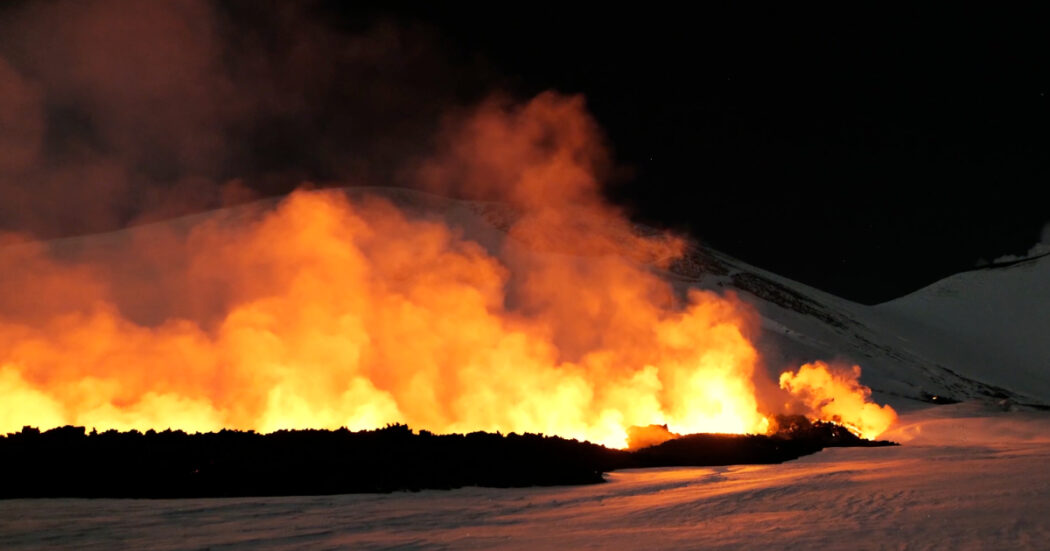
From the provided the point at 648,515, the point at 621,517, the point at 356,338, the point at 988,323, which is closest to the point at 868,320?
the point at 988,323

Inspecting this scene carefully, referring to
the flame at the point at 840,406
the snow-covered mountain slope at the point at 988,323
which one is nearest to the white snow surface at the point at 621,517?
the flame at the point at 840,406

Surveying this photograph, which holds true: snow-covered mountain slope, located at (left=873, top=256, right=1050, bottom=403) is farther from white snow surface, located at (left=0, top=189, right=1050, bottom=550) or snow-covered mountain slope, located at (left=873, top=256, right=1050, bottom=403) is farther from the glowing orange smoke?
white snow surface, located at (left=0, top=189, right=1050, bottom=550)

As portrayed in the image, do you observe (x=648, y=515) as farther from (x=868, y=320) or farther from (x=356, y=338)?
(x=868, y=320)

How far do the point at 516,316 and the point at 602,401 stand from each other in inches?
1137

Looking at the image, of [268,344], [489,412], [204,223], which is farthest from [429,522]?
[204,223]

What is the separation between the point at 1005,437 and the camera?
35.1 meters

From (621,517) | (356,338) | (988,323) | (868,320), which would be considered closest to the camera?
(621,517)

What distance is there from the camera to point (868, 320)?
104875 mm

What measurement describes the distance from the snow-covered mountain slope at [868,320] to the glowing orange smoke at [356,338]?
2.05 m

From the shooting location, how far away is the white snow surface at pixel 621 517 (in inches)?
373

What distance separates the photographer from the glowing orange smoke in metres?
28.1

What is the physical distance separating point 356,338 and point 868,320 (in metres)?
86.2

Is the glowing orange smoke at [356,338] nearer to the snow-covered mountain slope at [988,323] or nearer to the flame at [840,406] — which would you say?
the flame at [840,406]

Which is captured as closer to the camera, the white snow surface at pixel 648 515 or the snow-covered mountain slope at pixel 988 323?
the white snow surface at pixel 648 515
